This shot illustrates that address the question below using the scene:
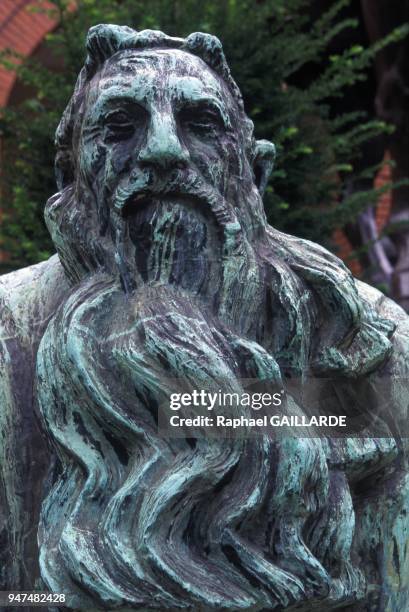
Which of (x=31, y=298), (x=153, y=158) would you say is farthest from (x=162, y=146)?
(x=31, y=298)

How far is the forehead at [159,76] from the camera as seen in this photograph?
1474 millimetres

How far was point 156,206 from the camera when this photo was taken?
4.83ft

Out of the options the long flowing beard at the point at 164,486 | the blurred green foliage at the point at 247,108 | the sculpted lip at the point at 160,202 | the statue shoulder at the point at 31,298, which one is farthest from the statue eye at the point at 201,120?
the blurred green foliage at the point at 247,108

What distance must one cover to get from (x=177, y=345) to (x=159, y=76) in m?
0.43

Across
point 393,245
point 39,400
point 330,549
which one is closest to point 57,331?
point 39,400

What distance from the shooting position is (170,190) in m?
1.46

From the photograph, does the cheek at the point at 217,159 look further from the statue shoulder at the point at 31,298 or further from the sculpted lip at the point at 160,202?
the statue shoulder at the point at 31,298

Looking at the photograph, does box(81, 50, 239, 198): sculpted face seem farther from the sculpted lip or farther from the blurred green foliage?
the blurred green foliage

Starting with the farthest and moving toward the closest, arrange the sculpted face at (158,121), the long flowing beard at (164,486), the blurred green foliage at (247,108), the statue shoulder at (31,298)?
the blurred green foliage at (247,108), the statue shoulder at (31,298), the sculpted face at (158,121), the long flowing beard at (164,486)

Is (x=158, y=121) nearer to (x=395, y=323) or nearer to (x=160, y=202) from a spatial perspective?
(x=160, y=202)

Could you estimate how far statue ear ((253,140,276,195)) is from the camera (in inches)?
65.9

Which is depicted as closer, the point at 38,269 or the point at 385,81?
the point at 38,269

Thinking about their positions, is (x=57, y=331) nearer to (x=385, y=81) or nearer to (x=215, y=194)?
(x=215, y=194)

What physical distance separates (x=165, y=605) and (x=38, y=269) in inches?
26.6
